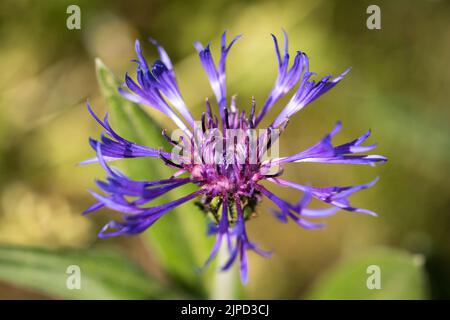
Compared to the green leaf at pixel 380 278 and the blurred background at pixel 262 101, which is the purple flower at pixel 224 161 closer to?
the green leaf at pixel 380 278

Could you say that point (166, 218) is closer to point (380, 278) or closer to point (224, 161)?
point (224, 161)

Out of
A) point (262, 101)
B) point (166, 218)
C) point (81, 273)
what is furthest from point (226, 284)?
point (262, 101)

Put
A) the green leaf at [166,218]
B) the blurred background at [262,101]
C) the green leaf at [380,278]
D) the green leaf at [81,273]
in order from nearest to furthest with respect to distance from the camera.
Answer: the green leaf at [81,273] → the green leaf at [166,218] → the green leaf at [380,278] → the blurred background at [262,101]

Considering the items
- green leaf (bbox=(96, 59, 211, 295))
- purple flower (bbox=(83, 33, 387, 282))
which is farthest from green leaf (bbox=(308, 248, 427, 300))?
purple flower (bbox=(83, 33, 387, 282))

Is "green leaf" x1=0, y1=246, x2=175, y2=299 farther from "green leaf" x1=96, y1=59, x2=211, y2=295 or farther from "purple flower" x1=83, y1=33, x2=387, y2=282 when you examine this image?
"purple flower" x1=83, y1=33, x2=387, y2=282

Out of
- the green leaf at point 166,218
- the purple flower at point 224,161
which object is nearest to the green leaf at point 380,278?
the green leaf at point 166,218
